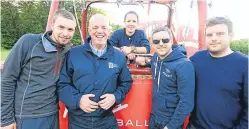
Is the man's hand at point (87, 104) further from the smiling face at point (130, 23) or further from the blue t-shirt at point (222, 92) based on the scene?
the smiling face at point (130, 23)

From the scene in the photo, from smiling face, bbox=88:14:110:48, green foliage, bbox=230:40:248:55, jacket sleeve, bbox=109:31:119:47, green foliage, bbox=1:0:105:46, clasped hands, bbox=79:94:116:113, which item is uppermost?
green foliage, bbox=1:0:105:46

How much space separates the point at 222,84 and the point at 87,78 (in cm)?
100

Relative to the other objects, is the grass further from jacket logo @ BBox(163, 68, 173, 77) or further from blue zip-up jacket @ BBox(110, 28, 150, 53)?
jacket logo @ BBox(163, 68, 173, 77)

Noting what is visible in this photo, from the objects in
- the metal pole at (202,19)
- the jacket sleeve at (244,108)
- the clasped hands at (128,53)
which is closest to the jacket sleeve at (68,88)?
the clasped hands at (128,53)

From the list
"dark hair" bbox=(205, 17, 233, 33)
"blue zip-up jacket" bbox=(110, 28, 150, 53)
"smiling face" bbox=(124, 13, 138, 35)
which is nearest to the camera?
"dark hair" bbox=(205, 17, 233, 33)

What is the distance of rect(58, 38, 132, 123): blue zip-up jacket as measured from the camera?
2160 millimetres

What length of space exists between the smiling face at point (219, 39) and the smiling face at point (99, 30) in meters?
0.82

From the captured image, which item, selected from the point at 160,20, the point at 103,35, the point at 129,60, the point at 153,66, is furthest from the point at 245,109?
the point at 160,20

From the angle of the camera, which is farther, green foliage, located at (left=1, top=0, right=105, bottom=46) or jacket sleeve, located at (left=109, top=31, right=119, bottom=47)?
green foliage, located at (left=1, top=0, right=105, bottom=46)

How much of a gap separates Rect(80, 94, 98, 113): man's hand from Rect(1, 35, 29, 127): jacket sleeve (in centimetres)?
53

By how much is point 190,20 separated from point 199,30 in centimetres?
35

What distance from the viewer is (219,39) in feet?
6.33

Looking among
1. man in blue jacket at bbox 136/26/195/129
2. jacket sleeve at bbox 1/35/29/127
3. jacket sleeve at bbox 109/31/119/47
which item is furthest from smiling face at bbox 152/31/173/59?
jacket sleeve at bbox 109/31/119/47

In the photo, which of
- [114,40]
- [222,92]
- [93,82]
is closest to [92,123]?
[93,82]
